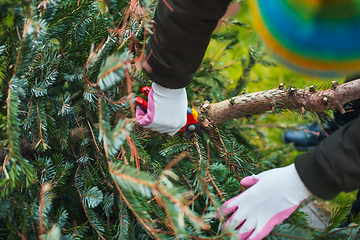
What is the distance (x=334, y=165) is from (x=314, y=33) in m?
0.46

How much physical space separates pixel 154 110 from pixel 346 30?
0.77m

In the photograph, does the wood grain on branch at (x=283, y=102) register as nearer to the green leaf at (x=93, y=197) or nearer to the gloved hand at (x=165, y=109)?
the gloved hand at (x=165, y=109)

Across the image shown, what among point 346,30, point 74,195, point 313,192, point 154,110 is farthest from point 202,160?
point 346,30

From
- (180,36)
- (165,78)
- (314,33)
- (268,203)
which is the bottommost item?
(268,203)

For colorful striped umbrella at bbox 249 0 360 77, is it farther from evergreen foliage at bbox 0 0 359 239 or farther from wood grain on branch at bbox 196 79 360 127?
evergreen foliage at bbox 0 0 359 239

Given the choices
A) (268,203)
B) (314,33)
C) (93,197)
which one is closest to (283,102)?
(314,33)

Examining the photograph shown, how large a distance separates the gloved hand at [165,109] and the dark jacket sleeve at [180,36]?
10 centimetres

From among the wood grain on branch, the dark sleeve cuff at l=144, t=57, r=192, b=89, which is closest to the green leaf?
the dark sleeve cuff at l=144, t=57, r=192, b=89

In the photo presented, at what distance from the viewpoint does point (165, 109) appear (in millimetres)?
1118

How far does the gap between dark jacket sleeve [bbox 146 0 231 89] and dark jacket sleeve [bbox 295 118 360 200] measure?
54 centimetres

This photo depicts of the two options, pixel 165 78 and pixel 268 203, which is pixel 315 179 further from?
pixel 165 78

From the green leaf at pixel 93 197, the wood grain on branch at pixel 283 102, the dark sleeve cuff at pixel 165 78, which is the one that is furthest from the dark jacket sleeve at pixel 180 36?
the green leaf at pixel 93 197

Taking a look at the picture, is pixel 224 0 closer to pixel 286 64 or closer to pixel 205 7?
pixel 205 7

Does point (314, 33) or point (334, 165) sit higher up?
point (314, 33)
